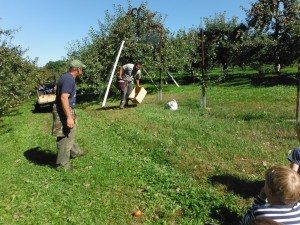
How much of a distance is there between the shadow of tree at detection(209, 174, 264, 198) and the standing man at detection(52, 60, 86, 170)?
3.30 metres

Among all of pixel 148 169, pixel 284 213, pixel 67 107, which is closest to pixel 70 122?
pixel 67 107

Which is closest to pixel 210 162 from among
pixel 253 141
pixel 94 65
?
pixel 253 141

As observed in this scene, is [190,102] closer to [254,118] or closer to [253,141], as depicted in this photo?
[254,118]

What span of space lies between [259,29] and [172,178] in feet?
94.2

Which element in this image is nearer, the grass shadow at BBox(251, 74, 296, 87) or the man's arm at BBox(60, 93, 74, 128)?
the man's arm at BBox(60, 93, 74, 128)

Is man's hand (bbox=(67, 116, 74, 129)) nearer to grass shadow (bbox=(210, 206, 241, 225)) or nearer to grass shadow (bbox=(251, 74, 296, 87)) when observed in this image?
grass shadow (bbox=(210, 206, 241, 225))

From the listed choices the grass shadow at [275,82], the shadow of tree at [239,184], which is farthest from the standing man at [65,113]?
the grass shadow at [275,82]

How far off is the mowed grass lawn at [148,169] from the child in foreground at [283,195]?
2.89m

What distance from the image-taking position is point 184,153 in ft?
33.2

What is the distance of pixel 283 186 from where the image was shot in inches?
158

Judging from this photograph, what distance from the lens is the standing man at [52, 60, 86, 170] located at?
9.07 meters

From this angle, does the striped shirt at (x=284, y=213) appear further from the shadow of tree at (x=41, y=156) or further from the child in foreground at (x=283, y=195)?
the shadow of tree at (x=41, y=156)

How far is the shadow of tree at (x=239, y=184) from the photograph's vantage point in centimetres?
783

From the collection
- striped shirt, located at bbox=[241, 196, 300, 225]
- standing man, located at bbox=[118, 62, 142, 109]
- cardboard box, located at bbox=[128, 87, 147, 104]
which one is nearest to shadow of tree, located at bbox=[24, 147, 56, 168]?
standing man, located at bbox=[118, 62, 142, 109]
